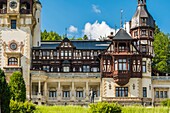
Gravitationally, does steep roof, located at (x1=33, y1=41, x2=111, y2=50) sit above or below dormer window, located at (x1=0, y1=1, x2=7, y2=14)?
below

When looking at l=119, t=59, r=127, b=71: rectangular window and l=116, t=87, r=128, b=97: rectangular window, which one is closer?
l=116, t=87, r=128, b=97: rectangular window

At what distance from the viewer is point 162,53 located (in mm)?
84500

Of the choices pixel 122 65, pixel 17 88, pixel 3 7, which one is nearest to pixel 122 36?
pixel 122 65

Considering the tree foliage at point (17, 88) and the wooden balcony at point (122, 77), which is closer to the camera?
the tree foliage at point (17, 88)

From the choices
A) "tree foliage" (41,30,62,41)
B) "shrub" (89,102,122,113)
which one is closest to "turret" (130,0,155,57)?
"tree foliage" (41,30,62,41)

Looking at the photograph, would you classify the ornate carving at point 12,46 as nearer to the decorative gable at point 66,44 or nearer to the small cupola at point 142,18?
the decorative gable at point 66,44

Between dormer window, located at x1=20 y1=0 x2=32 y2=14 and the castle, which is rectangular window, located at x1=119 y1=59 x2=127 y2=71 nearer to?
the castle

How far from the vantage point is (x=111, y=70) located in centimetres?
6862

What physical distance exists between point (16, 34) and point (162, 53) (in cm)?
2838

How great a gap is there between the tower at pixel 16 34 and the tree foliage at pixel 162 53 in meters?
25.1

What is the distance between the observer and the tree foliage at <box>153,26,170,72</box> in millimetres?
82688

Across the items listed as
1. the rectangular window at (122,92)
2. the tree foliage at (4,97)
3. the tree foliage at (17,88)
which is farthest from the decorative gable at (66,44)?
the tree foliage at (4,97)

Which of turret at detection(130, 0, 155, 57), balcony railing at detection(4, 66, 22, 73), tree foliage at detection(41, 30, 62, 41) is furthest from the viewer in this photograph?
tree foliage at detection(41, 30, 62, 41)

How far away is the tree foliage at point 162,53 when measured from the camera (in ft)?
271
